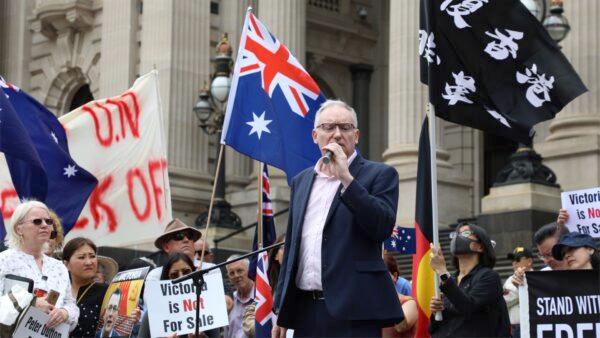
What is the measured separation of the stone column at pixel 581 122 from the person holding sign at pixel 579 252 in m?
11.0

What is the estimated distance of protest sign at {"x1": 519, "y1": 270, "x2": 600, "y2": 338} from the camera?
8297 millimetres

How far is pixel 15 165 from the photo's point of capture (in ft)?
43.4

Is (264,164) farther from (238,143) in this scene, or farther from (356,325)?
(356,325)

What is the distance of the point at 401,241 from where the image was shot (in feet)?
47.8

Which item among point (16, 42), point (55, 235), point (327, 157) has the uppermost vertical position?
point (16, 42)

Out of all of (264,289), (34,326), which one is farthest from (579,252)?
(34,326)

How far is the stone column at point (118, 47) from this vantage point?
94.5ft

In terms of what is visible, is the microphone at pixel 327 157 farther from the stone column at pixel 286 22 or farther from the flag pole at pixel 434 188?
the stone column at pixel 286 22

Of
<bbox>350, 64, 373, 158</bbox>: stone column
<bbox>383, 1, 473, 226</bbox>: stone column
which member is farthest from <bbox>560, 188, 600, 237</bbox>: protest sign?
<bbox>350, 64, 373, 158</bbox>: stone column

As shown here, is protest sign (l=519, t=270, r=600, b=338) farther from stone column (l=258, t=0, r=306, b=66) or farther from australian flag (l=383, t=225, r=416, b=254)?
stone column (l=258, t=0, r=306, b=66)

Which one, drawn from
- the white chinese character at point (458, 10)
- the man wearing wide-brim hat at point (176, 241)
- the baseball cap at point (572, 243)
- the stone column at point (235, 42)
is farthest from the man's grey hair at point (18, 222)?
the stone column at point (235, 42)

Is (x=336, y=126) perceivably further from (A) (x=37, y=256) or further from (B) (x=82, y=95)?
(B) (x=82, y=95)

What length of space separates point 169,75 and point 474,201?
6741 millimetres

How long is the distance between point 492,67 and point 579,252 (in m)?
1.40
